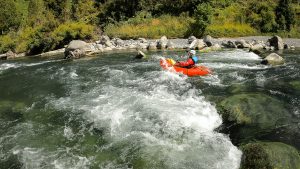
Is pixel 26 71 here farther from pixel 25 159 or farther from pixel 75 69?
pixel 25 159

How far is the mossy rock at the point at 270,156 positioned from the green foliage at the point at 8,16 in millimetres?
32634

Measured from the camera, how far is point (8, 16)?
34188mm

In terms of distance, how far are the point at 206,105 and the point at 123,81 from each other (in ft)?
15.9

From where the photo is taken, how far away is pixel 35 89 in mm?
13266

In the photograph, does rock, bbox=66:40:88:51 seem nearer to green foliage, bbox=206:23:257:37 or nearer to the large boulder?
the large boulder

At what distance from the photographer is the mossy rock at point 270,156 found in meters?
6.11

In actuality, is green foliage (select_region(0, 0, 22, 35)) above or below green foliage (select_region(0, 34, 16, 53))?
above

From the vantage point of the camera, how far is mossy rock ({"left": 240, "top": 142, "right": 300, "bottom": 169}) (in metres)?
6.11

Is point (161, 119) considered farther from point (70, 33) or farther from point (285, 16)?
point (285, 16)

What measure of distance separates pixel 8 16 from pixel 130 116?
30.2 metres

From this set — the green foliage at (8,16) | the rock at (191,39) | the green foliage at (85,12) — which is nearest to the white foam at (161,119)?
the rock at (191,39)

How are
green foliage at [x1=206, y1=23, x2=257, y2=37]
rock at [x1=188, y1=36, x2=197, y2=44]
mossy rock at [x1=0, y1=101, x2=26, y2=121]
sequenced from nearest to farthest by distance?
mossy rock at [x1=0, y1=101, x2=26, y2=121]
rock at [x1=188, y1=36, x2=197, y2=44]
green foliage at [x1=206, y1=23, x2=257, y2=37]

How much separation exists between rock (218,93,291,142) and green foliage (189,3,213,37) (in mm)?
16822

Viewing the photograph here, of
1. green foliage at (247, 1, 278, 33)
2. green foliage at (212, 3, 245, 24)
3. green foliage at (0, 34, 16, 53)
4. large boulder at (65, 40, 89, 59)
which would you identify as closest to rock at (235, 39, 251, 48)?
green foliage at (247, 1, 278, 33)
